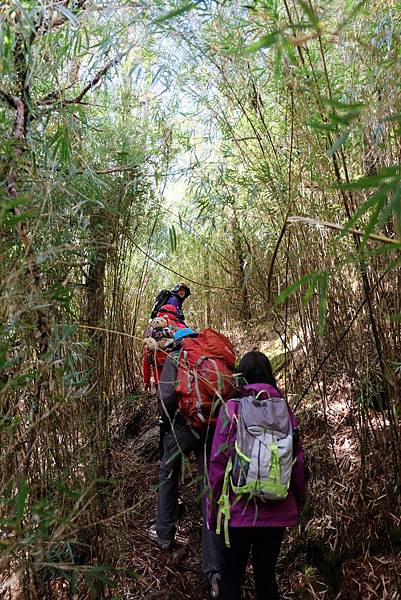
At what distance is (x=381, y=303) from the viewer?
201 centimetres

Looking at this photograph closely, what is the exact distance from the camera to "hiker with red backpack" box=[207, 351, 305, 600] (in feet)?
5.54

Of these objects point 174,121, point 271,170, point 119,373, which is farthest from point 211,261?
point 271,170

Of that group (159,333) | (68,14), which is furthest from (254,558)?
(68,14)

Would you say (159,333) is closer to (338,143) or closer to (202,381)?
(202,381)

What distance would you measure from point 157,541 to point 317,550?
783 mm

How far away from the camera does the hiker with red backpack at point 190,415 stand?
2205 mm

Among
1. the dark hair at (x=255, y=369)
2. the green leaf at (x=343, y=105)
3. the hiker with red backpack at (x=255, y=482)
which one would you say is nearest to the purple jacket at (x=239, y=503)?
the hiker with red backpack at (x=255, y=482)

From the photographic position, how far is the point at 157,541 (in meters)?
2.65

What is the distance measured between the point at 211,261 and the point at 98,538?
3.56 meters

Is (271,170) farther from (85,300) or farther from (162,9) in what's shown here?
(85,300)

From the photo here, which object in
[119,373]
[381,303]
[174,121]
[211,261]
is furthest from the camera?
[211,261]

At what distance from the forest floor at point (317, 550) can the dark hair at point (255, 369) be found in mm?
483

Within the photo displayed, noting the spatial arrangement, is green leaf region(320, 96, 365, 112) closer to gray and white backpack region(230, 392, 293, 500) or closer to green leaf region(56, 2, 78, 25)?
green leaf region(56, 2, 78, 25)

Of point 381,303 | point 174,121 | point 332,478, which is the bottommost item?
point 332,478
